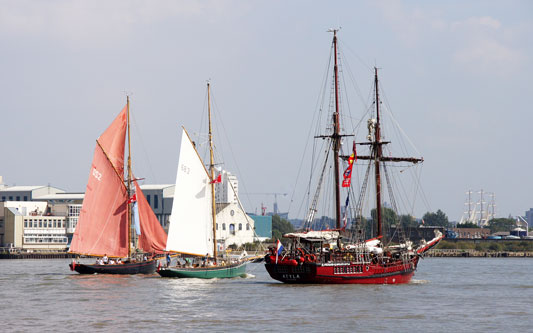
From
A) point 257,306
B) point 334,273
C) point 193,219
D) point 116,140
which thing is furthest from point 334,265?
point 116,140

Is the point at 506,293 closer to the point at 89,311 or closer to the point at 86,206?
the point at 89,311

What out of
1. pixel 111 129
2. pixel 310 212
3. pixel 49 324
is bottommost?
pixel 49 324

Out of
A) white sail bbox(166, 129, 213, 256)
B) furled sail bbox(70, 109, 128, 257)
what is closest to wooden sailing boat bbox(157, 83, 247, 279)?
white sail bbox(166, 129, 213, 256)

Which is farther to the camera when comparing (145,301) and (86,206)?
(86,206)

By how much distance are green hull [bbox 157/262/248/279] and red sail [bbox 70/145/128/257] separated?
1205cm

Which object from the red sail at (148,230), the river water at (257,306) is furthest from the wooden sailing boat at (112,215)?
the river water at (257,306)

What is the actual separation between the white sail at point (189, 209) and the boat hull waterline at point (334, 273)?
35.6 ft

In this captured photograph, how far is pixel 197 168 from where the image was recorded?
92562mm

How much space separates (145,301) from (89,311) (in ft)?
24.5

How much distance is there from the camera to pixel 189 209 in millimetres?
92000

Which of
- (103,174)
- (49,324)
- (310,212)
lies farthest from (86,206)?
(49,324)

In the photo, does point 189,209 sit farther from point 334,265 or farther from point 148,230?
point 334,265

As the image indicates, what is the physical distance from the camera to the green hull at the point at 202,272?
90500 mm

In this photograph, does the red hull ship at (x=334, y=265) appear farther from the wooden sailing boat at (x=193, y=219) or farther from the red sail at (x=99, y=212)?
the red sail at (x=99, y=212)
